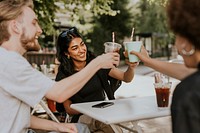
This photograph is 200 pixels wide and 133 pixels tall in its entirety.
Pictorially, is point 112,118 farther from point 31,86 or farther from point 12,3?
point 12,3

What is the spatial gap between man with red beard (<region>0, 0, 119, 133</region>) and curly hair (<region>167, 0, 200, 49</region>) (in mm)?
830

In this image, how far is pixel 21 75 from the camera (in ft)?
5.45

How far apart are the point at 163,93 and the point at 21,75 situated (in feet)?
3.46

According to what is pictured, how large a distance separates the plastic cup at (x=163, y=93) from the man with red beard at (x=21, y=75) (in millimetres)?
456

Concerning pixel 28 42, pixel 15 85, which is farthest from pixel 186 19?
pixel 28 42

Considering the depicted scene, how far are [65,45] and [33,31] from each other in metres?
1.14

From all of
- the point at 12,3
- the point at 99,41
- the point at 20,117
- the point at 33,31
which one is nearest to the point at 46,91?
the point at 20,117

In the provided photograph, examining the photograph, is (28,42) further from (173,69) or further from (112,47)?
(173,69)

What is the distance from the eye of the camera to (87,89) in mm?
2955

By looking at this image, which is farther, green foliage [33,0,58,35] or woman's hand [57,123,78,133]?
green foliage [33,0,58,35]

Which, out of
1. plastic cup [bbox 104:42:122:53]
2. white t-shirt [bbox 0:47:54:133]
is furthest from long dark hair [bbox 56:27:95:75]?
white t-shirt [bbox 0:47:54:133]

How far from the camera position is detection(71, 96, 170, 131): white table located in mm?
1967

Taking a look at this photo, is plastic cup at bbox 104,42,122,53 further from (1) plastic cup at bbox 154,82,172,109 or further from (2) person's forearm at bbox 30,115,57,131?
(2) person's forearm at bbox 30,115,57,131

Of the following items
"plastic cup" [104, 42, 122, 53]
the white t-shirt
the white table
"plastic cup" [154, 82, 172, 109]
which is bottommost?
the white table
